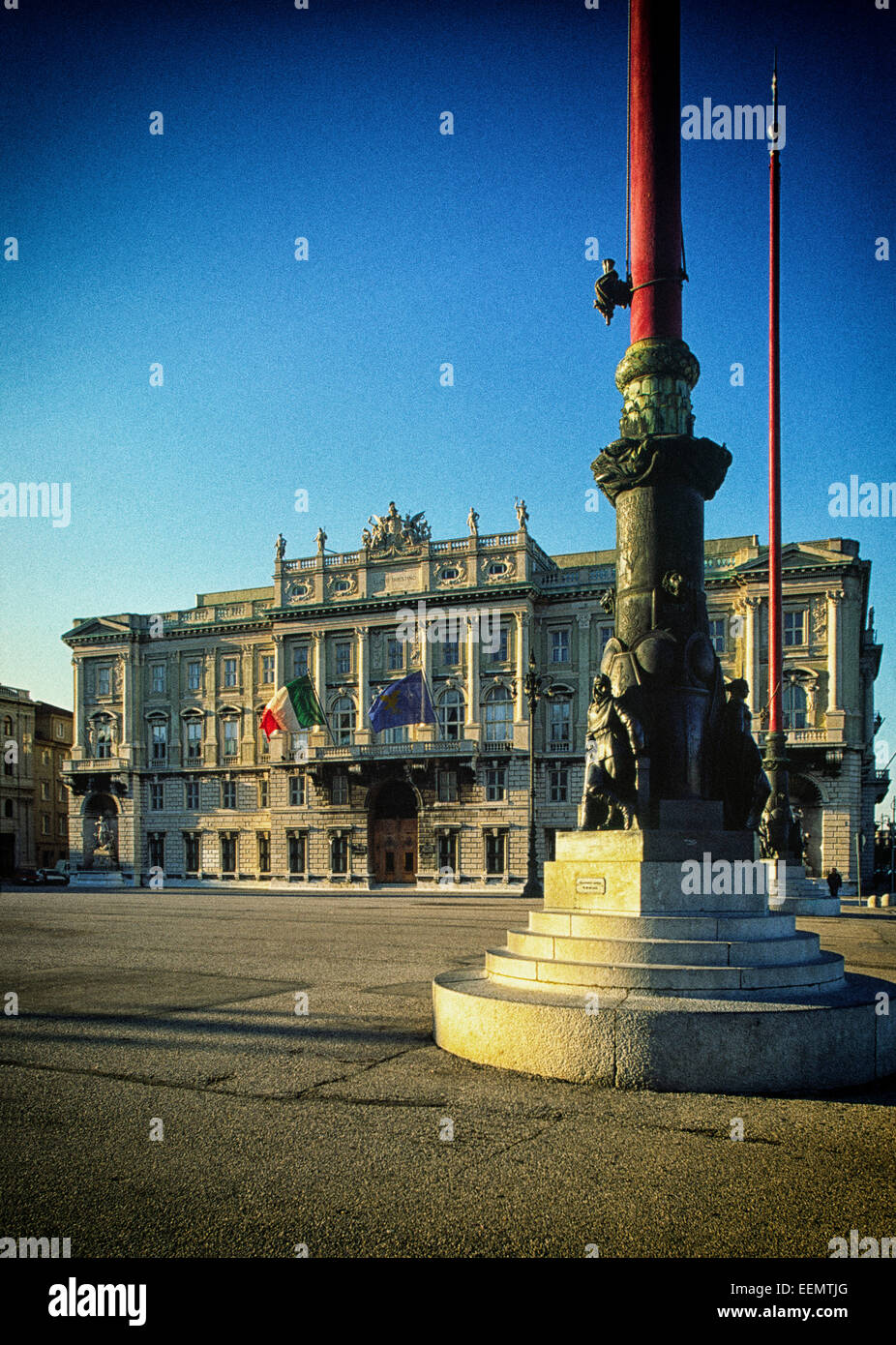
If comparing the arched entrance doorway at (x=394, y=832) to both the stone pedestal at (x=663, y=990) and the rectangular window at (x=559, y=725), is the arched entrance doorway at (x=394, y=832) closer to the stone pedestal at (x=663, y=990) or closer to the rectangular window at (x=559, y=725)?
the rectangular window at (x=559, y=725)

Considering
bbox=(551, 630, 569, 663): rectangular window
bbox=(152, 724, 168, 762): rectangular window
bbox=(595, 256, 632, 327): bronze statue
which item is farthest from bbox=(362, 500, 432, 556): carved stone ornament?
bbox=(595, 256, 632, 327): bronze statue

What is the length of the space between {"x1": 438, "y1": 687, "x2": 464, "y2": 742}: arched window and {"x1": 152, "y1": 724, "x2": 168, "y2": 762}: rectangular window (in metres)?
20.0

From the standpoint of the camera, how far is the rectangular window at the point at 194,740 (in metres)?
62.0

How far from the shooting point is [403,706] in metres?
42.8

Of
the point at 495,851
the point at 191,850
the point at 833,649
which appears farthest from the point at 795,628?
the point at 191,850

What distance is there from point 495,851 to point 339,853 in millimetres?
9540

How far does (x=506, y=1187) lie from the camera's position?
187 inches

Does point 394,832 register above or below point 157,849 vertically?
above

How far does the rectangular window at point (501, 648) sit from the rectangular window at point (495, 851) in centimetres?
941

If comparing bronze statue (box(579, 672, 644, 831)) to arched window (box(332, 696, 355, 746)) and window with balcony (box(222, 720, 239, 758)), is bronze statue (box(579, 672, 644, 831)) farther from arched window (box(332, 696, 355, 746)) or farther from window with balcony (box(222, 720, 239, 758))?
window with balcony (box(222, 720, 239, 758))

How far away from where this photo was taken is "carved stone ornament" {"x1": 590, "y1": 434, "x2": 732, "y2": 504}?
952 cm

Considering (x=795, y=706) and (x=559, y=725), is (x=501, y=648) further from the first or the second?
(x=795, y=706)

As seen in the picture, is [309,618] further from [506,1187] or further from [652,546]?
[506,1187]

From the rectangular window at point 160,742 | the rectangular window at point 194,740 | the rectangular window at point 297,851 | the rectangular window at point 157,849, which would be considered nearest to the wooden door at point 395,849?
the rectangular window at point 297,851
